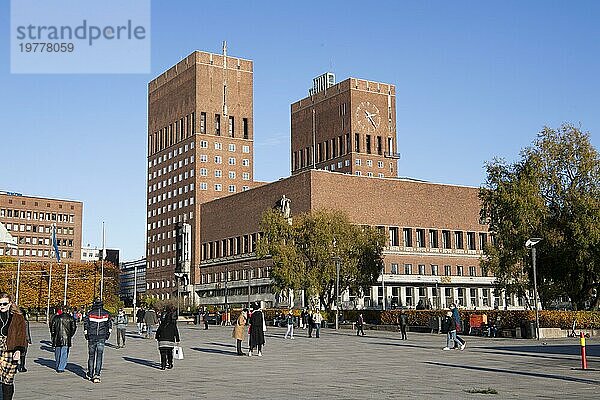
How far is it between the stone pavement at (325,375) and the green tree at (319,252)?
3966cm

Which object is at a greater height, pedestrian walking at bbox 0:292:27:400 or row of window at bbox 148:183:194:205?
row of window at bbox 148:183:194:205

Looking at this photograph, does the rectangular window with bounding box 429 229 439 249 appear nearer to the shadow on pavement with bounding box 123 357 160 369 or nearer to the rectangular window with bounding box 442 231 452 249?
the rectangular window with bounding box 442 231 452 249

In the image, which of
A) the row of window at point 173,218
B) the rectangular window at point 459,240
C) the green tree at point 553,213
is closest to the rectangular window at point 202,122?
the row of window at point 173,218

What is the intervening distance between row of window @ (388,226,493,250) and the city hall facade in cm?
17

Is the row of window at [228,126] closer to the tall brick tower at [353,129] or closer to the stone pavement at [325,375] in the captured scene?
the tall brick tower at [353,129]

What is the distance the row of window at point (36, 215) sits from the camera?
183212 millimetres

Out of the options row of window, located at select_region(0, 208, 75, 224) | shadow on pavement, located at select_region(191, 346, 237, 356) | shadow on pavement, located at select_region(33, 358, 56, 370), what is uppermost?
row of window, located at select_region(0, 208, 75, 224)

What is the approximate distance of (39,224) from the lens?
619ft

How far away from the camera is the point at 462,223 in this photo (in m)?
120

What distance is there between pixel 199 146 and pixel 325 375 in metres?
130

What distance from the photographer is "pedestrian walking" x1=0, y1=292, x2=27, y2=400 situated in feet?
44.3

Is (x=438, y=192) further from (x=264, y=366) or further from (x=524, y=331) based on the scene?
(x=264, y=366)

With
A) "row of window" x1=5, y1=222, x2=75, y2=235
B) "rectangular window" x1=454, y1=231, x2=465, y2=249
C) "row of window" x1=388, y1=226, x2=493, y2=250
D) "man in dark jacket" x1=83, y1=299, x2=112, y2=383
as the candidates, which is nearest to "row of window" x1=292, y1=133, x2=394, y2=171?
"row of window" x1=388, y1=226, x2=493, y2=250

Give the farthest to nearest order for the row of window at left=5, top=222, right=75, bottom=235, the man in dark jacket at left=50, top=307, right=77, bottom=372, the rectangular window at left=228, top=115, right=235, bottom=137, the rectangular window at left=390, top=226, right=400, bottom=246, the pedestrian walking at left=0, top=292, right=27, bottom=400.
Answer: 1. the row of window at left=5, top=222, right=75, bottom=235
2. the rectangular window at left=228, top=115, right=235, bottom=137
3. the rectangular window at left=390, top=226, right=400, bottom=246
4. the man in dark jacket at left=50, top=307, right=77, bottom=372
5. the pedestrian walking at left=0, top=292, right=27, bottom=400
